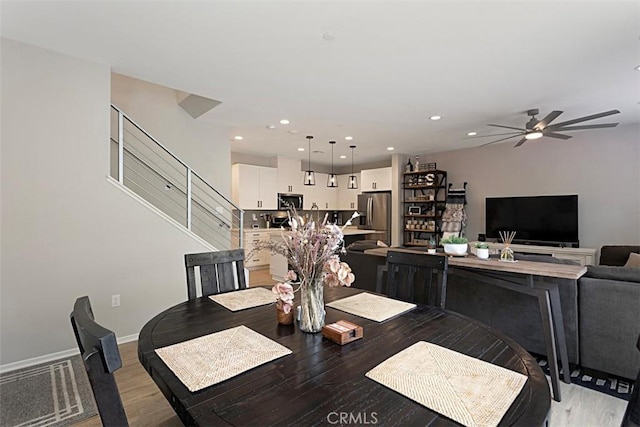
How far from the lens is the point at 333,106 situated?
4004mm

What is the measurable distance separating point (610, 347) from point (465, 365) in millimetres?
2079

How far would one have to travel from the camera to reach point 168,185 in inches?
174

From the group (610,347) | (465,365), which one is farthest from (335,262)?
(610,347)

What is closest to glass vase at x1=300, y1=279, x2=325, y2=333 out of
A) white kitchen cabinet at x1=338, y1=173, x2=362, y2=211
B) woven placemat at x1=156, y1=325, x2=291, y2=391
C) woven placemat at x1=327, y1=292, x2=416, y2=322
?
woven placemat at x1=156, y1=325, x2=291, y2=391

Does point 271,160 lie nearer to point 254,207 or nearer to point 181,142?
point 254,207

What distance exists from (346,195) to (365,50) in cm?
613

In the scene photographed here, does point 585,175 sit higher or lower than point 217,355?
higher

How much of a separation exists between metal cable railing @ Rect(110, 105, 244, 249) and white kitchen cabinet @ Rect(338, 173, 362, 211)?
158 inches

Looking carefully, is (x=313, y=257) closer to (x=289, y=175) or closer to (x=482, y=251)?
(x=482, y=251)

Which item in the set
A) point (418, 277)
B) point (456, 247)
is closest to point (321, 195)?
point (456, 247)

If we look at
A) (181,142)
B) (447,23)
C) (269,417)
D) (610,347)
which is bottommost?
(610,347)

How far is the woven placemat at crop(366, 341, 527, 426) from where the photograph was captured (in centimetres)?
87

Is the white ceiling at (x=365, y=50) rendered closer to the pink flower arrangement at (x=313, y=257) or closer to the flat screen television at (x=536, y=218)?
the pink flower arrangement at (x=313, y=257)

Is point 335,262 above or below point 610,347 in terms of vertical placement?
above
